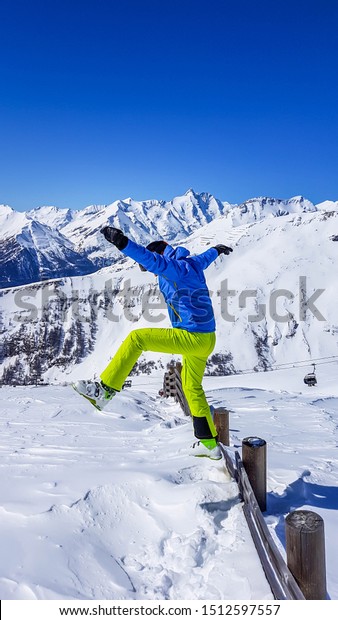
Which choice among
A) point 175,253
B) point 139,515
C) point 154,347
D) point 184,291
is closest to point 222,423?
point 154,347

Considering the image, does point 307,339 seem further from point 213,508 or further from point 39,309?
point 213,508

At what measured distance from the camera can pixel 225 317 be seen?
6048 inches

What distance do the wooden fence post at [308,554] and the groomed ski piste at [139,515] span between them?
0.39m

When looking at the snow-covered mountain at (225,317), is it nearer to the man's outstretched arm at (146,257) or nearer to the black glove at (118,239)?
the man's outstretched arm at (146,257)

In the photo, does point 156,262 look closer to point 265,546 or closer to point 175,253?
point 175,253

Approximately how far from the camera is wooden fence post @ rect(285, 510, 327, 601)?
2.51 meters

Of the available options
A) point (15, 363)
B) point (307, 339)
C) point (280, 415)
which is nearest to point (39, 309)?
point (15, 363)

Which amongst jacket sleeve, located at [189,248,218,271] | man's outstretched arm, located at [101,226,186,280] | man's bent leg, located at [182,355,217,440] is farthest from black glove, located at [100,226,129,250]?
man's bent leg, located at [182,355,217,440]

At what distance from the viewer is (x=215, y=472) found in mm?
4988

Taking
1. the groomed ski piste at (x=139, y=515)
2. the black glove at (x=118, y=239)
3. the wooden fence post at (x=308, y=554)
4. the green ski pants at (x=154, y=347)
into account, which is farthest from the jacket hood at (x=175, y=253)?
the wooden fence post at (x=308, y=554)

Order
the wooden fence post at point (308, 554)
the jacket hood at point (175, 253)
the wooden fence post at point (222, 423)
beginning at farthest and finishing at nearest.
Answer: the wooden fence post at point (222, 423) < the jacket hood at point (175, 253) < the wooden fence post at point (308, 554)

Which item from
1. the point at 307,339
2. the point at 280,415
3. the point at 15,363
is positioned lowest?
the point at 15,363

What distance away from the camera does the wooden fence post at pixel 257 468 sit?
401 cm

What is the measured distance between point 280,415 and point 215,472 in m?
Answer: 6.02
